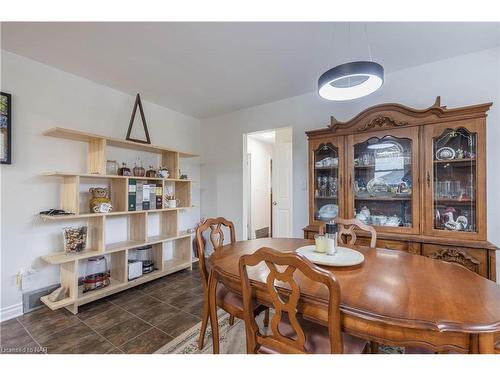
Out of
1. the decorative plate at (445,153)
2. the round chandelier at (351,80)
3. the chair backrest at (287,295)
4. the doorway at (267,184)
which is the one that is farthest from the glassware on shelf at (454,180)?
the doorway at (267,184)

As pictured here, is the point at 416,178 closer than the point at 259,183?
Yes

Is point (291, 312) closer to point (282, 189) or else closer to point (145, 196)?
point (145, 196)

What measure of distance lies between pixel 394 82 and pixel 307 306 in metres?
2.62

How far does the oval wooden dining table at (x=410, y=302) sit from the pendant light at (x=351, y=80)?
1.07m

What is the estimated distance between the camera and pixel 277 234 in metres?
4.30

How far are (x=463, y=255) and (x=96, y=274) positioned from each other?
11.6 feet

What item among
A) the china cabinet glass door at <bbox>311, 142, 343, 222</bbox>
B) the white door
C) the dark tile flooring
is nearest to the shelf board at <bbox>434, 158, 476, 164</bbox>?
the china cabinet glass door at <bbox>311, 142, 343, 222</bbox>

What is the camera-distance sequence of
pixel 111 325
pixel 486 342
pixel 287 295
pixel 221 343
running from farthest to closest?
pixel 111 325, pixel 221 343, pixel 287 295, pixel 486 342

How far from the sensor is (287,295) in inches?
42.0

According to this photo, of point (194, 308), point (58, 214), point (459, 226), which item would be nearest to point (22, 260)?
point (58, 214)

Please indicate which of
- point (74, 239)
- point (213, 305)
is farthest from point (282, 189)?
point (74, 239)

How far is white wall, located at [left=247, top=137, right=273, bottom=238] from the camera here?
528 centimetres

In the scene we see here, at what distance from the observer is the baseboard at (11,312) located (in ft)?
6.68
